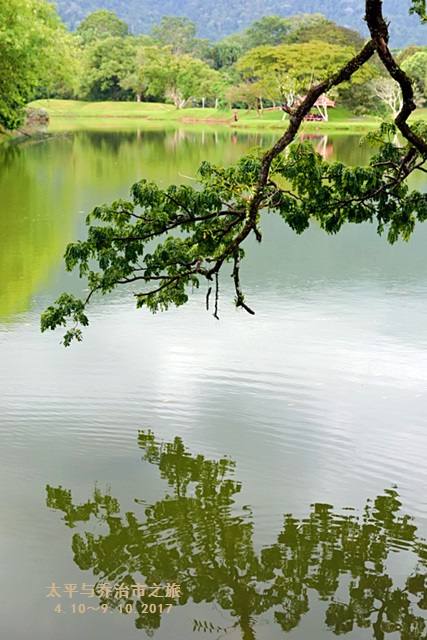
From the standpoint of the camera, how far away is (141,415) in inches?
281

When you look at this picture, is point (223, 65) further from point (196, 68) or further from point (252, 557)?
point (252, 557)

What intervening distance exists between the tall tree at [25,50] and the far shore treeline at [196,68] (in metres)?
0.05

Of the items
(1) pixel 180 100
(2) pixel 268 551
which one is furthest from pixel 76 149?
(1) pixel 180 100

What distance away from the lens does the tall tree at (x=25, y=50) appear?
31.5m

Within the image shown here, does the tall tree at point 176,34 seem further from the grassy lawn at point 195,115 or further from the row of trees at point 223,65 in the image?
the grassy lawn at point 195,115

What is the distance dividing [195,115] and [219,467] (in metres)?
67.7

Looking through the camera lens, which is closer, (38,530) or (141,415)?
(38,530)

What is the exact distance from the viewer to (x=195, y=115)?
235 feet

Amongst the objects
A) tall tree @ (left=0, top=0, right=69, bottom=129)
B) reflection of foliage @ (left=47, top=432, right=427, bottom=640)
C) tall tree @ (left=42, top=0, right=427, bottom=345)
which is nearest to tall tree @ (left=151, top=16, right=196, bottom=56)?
tall tree @ (left=0, top=0, right=69, bottom=129)

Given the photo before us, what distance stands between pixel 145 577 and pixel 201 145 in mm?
34714

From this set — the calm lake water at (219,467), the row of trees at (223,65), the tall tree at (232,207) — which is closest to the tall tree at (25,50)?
the row of trees at (223,65)

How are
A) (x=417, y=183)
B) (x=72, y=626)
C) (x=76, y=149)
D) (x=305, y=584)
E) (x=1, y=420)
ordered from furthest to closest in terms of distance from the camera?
(x=76, y=149) < (x=417, y=183) < (x=1, y=420) < (x=305, y=584) < (x=72, y=626)

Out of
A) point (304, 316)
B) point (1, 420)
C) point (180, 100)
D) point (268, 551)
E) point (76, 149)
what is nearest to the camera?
point (268, 551)

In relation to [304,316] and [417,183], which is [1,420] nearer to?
[304,316]
